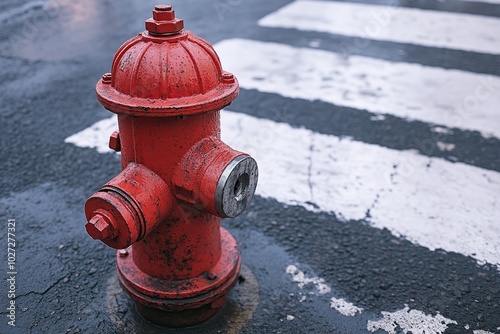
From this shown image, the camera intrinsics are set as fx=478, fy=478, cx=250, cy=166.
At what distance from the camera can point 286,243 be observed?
9.29 ft

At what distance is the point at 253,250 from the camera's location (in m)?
2.79

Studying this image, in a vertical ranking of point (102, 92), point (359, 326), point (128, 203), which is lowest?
point (359, 326)

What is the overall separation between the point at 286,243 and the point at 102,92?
1.46m

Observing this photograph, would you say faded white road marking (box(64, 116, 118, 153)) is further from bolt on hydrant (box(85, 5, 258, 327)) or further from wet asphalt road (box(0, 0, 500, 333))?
bolt on hydrant (box(85, 5, 258, 327))

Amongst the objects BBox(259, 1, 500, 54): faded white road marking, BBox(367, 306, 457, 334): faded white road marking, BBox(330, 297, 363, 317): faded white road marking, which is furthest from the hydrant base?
BBox(259, 1, 500, 54): faded white road marking

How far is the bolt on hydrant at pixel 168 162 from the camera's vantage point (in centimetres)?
175

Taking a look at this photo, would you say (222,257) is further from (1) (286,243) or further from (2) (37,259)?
(2) (37,259)

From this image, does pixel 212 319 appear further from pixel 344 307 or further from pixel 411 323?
pixel 411 323

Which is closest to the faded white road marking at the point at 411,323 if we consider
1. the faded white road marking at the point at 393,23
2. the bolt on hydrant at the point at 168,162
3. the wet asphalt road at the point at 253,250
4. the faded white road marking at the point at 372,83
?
the wet asphalt road at the point at 253,250

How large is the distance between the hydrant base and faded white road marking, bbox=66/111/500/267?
3.34 ft

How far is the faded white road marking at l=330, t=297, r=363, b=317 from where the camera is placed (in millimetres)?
2363

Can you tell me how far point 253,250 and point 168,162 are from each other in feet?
3.58

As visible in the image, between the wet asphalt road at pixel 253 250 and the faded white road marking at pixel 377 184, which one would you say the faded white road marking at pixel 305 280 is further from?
the faded white road marking at pixel 377 184

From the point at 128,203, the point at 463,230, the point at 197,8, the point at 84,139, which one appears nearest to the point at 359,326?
the point at 463,230
